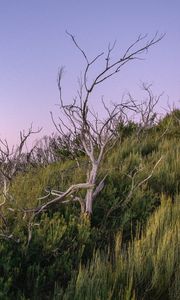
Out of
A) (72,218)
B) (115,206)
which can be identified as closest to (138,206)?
(115,206)

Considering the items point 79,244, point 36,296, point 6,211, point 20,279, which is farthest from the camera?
point 6,211

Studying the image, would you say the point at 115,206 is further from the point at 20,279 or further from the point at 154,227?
the point at 20,279

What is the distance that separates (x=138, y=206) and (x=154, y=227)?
1.29m

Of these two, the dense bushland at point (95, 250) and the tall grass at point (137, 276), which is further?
the dense bushland at point (95, 250)

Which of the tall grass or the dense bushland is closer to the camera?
the tall grass

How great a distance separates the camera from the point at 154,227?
14.1 feet

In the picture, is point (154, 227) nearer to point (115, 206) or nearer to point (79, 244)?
point (79, 244)

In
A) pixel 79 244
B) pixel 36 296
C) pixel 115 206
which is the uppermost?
pixel 115 206

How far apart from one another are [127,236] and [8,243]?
1429mm

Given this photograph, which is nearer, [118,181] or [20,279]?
[20,279]

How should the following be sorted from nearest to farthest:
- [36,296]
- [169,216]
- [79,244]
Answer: [36,296] → [79,244] → [169,216]

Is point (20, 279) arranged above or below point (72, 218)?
below

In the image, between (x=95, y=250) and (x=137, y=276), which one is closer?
(x=137, y=276)

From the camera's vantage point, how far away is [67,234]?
4.54 meters
